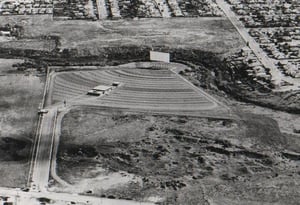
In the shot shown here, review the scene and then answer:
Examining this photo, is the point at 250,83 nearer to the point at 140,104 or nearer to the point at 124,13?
the point at 140,104

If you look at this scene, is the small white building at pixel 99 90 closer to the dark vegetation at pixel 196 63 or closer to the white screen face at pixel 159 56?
the dark vegetation at pixel 196 63

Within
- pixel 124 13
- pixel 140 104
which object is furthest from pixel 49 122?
pixel 124 13

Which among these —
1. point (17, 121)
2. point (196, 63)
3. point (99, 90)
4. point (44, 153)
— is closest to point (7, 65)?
point (99, 90)

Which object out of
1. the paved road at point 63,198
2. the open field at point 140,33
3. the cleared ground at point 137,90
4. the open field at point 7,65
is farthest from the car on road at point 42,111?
the open field at point 140,33

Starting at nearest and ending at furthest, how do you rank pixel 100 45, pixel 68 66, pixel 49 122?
pixel 49 122 < pixel 68 66 < pixel 100 45

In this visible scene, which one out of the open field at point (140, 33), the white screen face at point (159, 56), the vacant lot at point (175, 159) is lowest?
the vacant lot at point (175, 159)

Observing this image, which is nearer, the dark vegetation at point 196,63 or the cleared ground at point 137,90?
the cleared ground at point 137,90

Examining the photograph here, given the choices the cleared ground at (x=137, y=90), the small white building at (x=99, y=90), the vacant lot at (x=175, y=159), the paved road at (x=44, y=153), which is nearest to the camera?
the vacant lot at (x=175, y=159)
